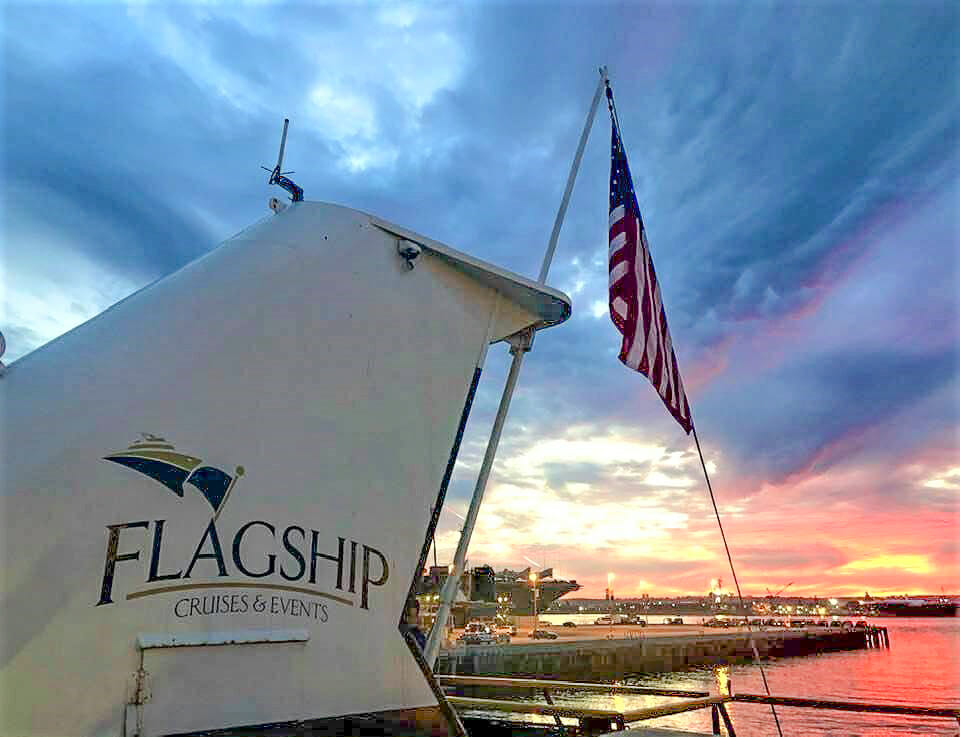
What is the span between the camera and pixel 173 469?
11.7 feet

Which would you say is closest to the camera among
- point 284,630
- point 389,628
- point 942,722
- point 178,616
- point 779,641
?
point 178,616

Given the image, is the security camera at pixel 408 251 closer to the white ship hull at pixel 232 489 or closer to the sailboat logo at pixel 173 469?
the white ship hull at pixel 232 489

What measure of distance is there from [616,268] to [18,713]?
5.99 meters

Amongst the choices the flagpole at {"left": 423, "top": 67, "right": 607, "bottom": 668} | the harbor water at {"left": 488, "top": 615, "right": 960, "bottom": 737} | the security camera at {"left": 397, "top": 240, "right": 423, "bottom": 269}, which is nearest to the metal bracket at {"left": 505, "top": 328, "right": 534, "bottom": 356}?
the flagpole at {"left": 423, "top": 67, "right": 607, "bottom": 668}

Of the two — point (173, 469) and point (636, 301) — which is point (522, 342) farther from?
point (173, 469)

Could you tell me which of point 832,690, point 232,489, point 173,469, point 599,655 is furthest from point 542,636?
point 173,469

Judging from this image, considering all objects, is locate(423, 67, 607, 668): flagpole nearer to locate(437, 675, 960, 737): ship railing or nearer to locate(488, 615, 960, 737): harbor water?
locate(437, 675, 960, 737): ship railing

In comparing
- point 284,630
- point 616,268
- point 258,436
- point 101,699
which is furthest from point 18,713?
point 616,268

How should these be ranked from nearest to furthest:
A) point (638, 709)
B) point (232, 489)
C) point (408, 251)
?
point (232, 489), point (638, 709), point (408, 251)

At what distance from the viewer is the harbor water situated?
2905cm

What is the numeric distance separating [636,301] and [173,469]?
489 cm

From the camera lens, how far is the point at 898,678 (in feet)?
173

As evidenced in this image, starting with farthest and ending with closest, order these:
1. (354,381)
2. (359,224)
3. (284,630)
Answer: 1. (359,224)
2. (354,381)
3. (284,630)

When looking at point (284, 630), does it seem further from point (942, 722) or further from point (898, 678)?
point (898, 678)
